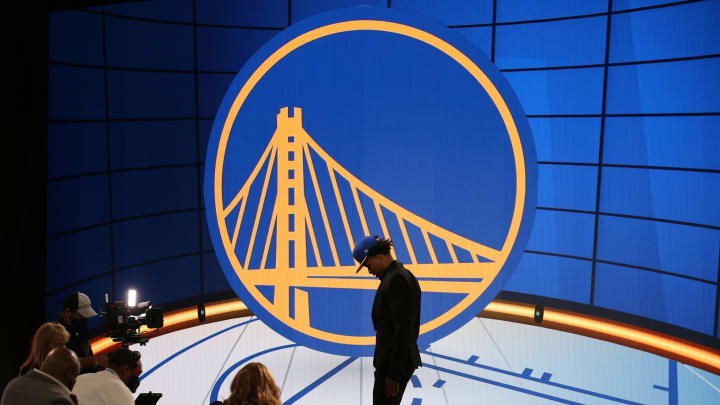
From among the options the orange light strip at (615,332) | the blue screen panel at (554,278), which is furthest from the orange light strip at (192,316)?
the blue screen panel at (554,278)

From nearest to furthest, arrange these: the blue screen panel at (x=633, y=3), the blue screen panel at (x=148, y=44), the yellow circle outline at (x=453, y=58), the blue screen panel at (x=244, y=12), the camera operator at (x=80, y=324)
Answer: the camera operator at (x=80, y=324)
the yellow circle outline at (x=453, y=58)
the blue screen panel at (x=633, y=3)
the blue screen panel at (x=148, y=44)
the blue screen panel at (x=244, y=12)

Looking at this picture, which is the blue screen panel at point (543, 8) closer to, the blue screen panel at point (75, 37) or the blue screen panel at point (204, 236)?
the blue screen panel at point (204, 236)

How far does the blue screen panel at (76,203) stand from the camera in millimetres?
6043

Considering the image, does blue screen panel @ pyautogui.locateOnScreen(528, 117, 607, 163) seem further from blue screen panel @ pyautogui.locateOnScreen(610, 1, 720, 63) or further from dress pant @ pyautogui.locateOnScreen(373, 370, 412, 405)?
dress pant @ pyautogui.locateOnScreen(373, 370, 412, 405)

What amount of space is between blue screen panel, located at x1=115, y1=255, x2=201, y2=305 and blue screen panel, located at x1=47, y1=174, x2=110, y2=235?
2.46ft

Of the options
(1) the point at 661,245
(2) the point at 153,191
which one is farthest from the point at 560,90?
(2) the point at 153,191

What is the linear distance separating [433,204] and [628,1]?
335 centimetres

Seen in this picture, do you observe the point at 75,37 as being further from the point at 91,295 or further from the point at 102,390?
the point at 102,390

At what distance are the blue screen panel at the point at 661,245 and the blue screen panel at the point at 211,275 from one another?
4514 mm

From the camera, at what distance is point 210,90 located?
7.39 m

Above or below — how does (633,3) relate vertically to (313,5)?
below

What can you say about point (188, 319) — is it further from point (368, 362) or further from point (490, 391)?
point (490, 391)

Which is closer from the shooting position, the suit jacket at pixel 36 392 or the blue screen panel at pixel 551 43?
the suit jacket at pixel 36 392

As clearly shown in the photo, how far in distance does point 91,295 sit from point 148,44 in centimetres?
277
